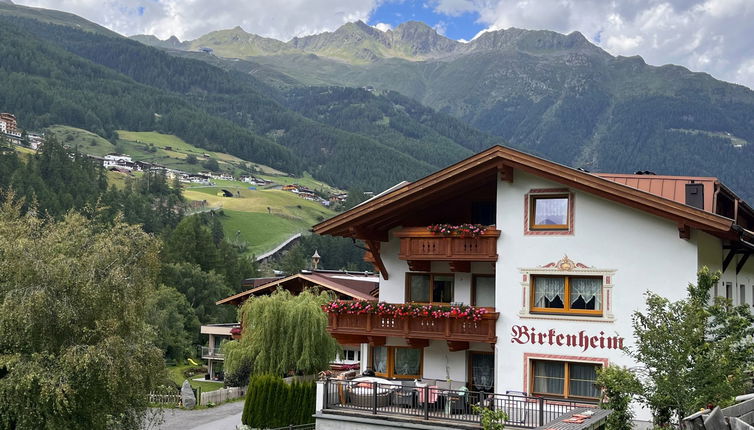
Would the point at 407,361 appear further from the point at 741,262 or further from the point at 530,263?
the point at 741,262

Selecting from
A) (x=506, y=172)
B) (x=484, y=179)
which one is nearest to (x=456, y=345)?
(x=484, y=179)

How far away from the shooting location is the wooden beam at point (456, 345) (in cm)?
2627

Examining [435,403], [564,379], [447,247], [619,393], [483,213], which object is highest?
[483,213]

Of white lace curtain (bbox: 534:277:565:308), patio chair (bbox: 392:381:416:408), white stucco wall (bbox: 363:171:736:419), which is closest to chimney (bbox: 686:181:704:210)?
white stucco wall (bbox: 363:171:736:419)

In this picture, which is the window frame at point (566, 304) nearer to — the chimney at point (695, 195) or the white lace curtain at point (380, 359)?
the chimney at point (695, 195)

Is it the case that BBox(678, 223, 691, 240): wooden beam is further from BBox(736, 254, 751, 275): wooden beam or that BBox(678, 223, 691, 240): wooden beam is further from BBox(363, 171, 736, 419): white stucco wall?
BBox(736, 254, 751, 275): wooden beam

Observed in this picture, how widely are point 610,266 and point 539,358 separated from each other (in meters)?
3.34

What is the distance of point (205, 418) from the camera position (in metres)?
44.3

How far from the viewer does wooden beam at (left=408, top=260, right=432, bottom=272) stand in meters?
28.0

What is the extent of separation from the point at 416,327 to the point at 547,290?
4105 millimetres

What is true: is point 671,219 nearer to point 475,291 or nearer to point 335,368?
point 475,291

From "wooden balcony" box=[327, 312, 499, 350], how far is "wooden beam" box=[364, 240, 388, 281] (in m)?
1.96

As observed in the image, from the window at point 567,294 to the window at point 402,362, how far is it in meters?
4.52

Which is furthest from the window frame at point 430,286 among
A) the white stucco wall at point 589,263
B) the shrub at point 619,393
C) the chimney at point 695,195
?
the shrub at point 619,393
